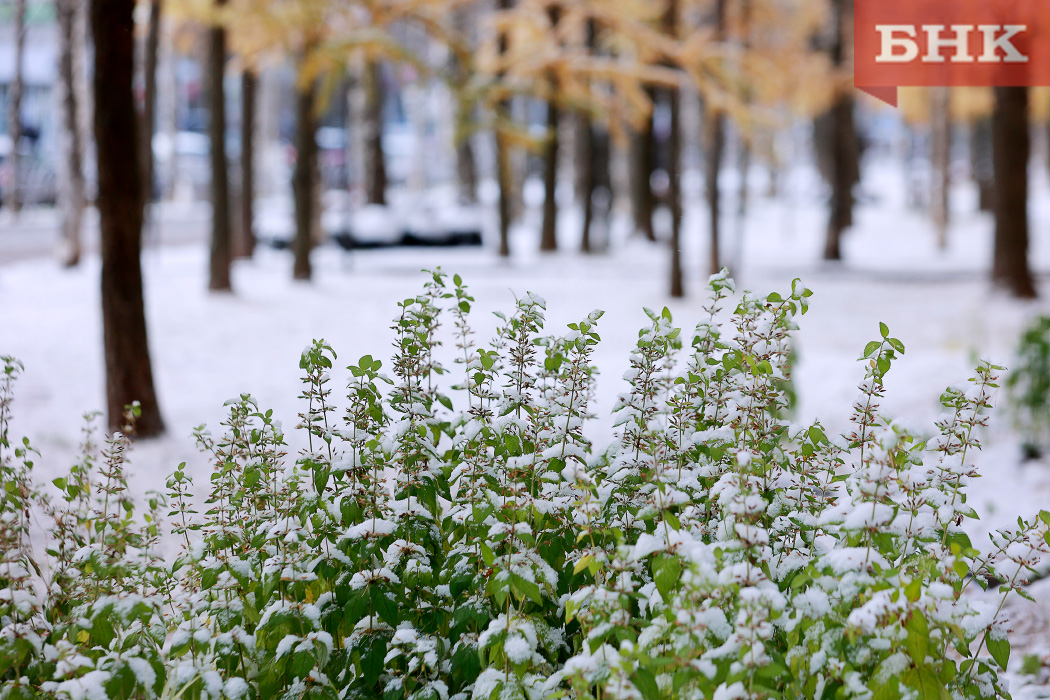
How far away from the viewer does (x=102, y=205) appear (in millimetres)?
6652

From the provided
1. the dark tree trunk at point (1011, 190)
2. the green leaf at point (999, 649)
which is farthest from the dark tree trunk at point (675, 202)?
the green leaf at point (999, 649)

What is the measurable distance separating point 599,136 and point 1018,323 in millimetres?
12866

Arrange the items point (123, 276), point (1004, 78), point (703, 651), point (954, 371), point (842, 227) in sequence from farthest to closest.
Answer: point (842, 227) < point (1004, 78) < point (954, 371) < point (123, 276) < point (703, 651)

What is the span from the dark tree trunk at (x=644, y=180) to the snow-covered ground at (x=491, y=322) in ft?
3.33

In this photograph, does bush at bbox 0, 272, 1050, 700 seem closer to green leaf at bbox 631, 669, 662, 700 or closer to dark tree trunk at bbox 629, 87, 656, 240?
green leaf at bbox 631, 669, 662, 700

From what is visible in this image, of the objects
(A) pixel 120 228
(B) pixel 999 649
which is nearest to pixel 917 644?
(B) pixel 999 649

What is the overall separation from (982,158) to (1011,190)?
20.2m

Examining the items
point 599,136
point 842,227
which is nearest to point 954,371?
point 842,227

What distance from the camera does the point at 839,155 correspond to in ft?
66.7

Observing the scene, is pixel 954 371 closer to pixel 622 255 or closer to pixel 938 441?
pixel 938 441

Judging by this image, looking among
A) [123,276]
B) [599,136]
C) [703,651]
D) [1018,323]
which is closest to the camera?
[703,651]

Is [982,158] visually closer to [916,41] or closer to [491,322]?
[491,322]

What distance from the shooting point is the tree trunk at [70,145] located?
14.7 meters

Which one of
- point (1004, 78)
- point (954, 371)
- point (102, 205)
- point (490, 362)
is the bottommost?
point (954, 371)
